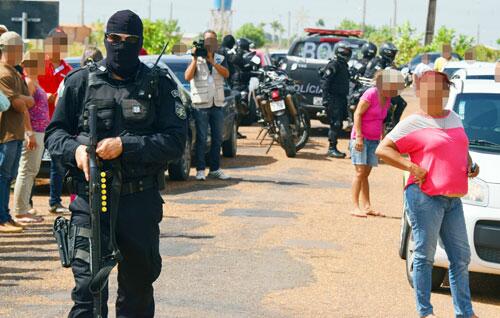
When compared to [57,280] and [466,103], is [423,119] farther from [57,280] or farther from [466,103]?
[57,280]

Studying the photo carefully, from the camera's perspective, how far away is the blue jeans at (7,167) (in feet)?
35.2

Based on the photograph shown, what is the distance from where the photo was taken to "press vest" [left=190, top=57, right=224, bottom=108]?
1523cm

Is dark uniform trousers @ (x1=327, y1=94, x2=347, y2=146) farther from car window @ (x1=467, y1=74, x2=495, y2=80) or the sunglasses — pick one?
the sunglasses

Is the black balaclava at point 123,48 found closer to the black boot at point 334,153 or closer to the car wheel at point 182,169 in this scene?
the car wheel at point 182,169

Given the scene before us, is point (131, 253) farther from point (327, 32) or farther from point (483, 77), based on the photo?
point (327, 32)

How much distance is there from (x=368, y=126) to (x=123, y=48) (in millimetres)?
7024


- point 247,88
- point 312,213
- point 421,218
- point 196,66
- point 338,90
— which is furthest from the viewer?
point 247,88

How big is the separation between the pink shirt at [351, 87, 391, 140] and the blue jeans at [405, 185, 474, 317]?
4931 mm

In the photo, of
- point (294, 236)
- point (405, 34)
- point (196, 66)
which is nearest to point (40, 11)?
point (196, 66)

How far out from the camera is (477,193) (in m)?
8.74

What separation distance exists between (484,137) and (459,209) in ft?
6.68

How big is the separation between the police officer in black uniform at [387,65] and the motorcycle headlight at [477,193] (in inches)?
424

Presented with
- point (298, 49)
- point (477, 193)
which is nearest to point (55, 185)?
point (477, 193)

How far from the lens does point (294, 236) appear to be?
444 inches
